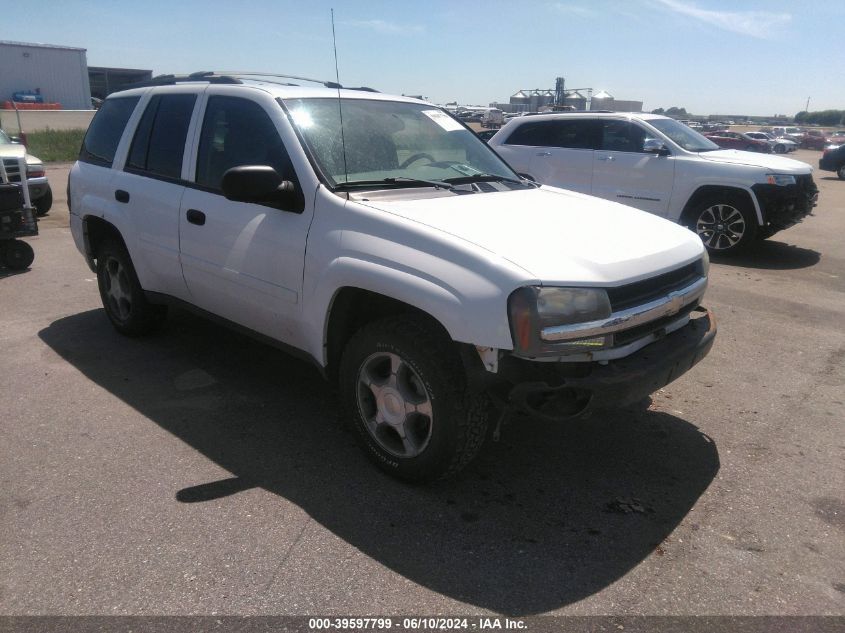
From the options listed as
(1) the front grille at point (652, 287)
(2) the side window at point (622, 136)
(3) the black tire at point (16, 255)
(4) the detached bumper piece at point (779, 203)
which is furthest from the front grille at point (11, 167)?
(4) the detached bumper piece at point (779, 203)

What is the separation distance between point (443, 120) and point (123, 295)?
2851mm

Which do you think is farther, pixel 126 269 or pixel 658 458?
pixel 126 269

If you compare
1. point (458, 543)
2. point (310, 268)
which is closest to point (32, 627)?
point (458, 543)

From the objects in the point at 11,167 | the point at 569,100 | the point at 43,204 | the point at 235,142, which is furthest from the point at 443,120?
the point at 569,100

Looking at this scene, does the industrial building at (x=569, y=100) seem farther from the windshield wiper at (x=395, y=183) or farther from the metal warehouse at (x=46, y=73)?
the metal warehouse at (x=46, y=73)

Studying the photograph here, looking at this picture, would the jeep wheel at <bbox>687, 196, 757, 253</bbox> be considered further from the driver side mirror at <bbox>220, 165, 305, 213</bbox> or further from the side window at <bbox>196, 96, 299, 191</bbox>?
the driver side mirror at <bbox>220, 165, 305, 213</bbox>

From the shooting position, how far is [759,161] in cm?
901

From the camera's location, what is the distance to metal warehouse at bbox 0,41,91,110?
1727 inches

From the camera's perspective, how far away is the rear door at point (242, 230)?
3.60 metres

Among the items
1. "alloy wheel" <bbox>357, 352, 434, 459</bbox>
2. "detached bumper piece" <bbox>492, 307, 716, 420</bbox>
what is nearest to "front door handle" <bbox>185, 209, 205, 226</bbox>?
"alloy wheel" <bbox>357, 352, 434, 459</bbox>

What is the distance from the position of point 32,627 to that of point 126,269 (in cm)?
314

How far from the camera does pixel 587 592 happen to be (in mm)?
2598

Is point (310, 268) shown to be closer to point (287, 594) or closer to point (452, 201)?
point (452, 201)

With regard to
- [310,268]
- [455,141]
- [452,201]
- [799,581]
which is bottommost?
[799,581]
